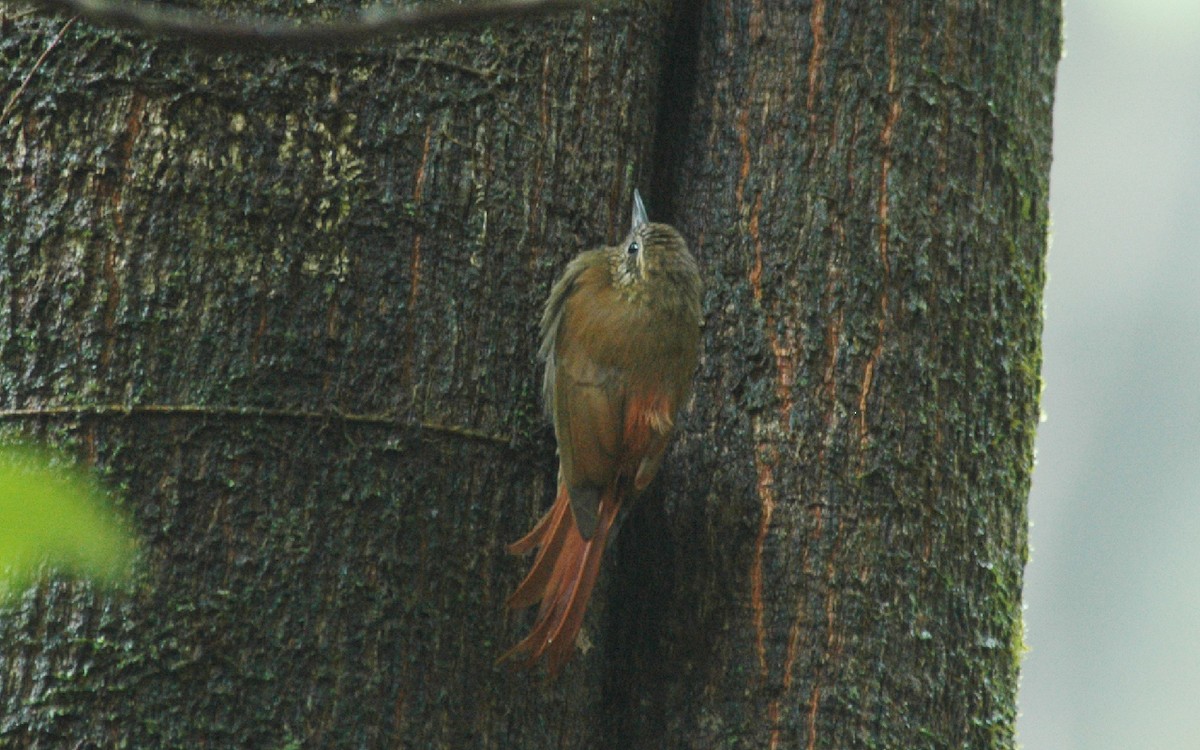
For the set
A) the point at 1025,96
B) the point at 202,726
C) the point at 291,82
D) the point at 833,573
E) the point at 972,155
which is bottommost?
the point at 202,726

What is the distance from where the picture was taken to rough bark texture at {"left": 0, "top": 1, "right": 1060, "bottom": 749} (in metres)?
2.40

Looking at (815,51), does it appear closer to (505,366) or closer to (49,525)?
(505,366)

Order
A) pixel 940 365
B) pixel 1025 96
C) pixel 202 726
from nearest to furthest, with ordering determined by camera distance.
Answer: pixel 202 726 < pixel 940 365 < pixel 1025 96

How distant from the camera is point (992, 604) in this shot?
9.41 ft

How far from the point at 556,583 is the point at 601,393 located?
516mm

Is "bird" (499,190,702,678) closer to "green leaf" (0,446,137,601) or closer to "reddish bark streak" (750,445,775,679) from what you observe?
"reddish bark streak" (750,445,775,679)

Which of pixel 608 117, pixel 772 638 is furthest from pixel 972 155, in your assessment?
pixel 772 638

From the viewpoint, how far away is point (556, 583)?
8.60 ft

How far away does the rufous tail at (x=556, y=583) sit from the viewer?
8.43 ft

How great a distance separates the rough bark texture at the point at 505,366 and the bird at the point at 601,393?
0.17 feet

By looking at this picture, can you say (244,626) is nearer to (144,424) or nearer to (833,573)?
(144,424)

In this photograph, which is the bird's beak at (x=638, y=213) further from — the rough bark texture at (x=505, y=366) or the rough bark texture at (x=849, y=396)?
the rough bark texture at (x=849, y=396)

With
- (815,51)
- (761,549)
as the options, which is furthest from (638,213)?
(761,549)

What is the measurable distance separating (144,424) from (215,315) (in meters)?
0.23
